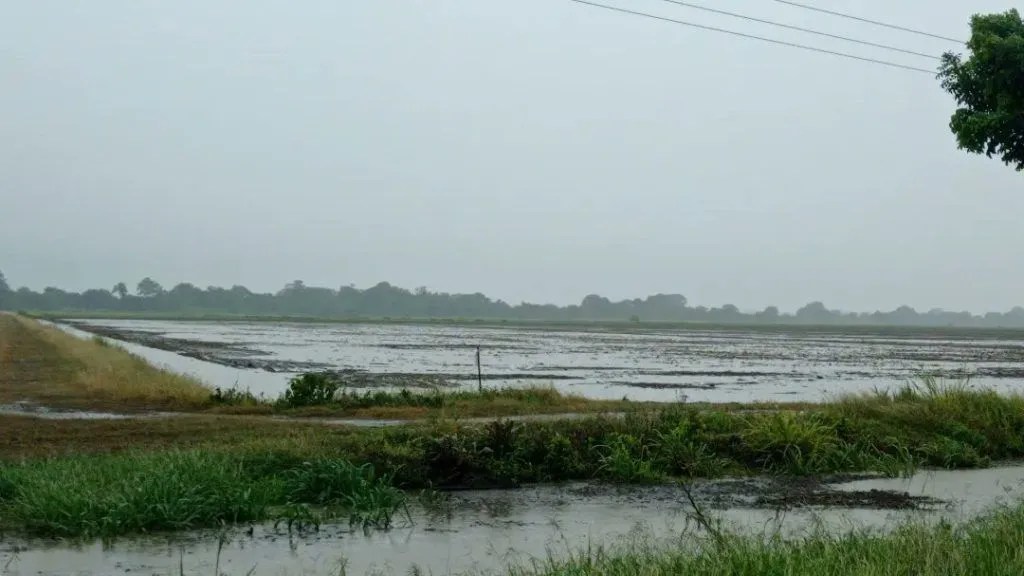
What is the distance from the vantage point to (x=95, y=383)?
939 inches

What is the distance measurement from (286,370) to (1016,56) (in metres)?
27.1

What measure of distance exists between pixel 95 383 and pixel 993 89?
20512 millimetres

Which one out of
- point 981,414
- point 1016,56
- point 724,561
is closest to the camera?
point 724,561

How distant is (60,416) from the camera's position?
1841 cm

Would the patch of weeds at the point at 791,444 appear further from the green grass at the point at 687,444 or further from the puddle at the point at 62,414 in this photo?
the puddle at the point at 62,414

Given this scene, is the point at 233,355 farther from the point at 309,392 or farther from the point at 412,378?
the point at 309,392

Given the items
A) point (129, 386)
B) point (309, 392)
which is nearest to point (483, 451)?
point (309, 392)

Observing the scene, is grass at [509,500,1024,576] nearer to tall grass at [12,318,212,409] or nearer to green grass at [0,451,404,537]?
green grass at [0,451,404,537]

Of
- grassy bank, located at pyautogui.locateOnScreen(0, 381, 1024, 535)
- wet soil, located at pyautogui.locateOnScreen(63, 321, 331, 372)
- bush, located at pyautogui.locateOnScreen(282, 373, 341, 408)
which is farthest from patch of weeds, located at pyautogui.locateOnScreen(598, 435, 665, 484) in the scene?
wet soil, located at pyautogui.locateOnScreen(63, 321, 331, 372)

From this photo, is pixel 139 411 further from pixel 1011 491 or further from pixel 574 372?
pixel 574 372

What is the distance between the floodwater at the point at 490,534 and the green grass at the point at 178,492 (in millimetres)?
268

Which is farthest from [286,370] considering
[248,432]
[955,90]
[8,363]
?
[955,90]

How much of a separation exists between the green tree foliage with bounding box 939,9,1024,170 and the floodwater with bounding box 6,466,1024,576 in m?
5.03

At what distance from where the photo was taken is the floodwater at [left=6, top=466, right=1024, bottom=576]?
8.62 meters
